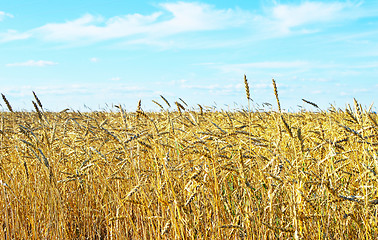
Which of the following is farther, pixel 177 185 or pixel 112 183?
pixel 112 183

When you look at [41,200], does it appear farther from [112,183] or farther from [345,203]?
[345,203]

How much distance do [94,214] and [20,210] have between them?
60 cm

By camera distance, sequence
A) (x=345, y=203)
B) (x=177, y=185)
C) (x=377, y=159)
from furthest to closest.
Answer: (x=177, y=185) < (x=345, y=203) < (x=377, y=159)

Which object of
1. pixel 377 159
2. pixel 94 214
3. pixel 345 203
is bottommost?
pixel 94 214

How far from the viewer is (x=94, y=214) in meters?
2.78

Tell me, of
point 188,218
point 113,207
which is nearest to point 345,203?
point 188,218

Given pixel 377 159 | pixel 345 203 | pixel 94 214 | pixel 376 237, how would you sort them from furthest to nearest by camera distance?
1. pixel 94 214
2. pixel 345 203
3. pixel 376 237
4. pixel 377 159

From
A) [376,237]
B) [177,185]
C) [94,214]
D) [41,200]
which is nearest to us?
[376,237]

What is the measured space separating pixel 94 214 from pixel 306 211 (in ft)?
5.91

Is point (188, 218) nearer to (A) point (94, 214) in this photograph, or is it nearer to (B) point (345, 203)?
(B) point (345, 203)

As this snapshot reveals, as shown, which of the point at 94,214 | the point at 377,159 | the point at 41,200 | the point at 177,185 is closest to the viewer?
the point at 377,159

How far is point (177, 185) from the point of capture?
2363mm

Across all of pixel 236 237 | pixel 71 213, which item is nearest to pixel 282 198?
pixel 236 237

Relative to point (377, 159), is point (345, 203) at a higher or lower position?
lower
